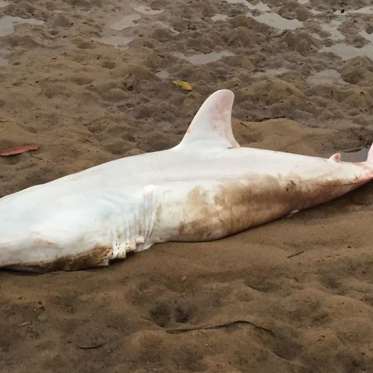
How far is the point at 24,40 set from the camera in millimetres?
8359

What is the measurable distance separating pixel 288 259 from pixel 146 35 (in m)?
5.11

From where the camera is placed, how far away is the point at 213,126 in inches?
207

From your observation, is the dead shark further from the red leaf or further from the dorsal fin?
the red leaf

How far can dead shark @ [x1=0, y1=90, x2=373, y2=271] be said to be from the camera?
4059mm

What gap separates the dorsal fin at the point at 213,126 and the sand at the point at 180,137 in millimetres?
749

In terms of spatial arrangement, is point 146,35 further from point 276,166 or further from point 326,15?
point 276,166

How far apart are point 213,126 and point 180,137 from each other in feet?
4.12

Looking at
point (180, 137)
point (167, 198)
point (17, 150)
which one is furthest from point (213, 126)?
point (17, 150)

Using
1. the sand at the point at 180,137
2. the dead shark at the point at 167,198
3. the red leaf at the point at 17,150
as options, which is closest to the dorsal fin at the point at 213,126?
the dead shark at the point at 167,198

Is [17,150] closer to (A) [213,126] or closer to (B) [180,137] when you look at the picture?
(B) [180,137]

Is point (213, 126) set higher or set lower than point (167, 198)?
higher

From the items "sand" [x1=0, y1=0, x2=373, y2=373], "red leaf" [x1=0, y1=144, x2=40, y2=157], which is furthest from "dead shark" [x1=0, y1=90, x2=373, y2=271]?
"red leaf" [x1=0, y1=144, x2=40, y2=157]

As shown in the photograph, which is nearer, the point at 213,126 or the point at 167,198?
the point at 167,198

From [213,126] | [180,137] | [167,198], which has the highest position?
[213,126]
